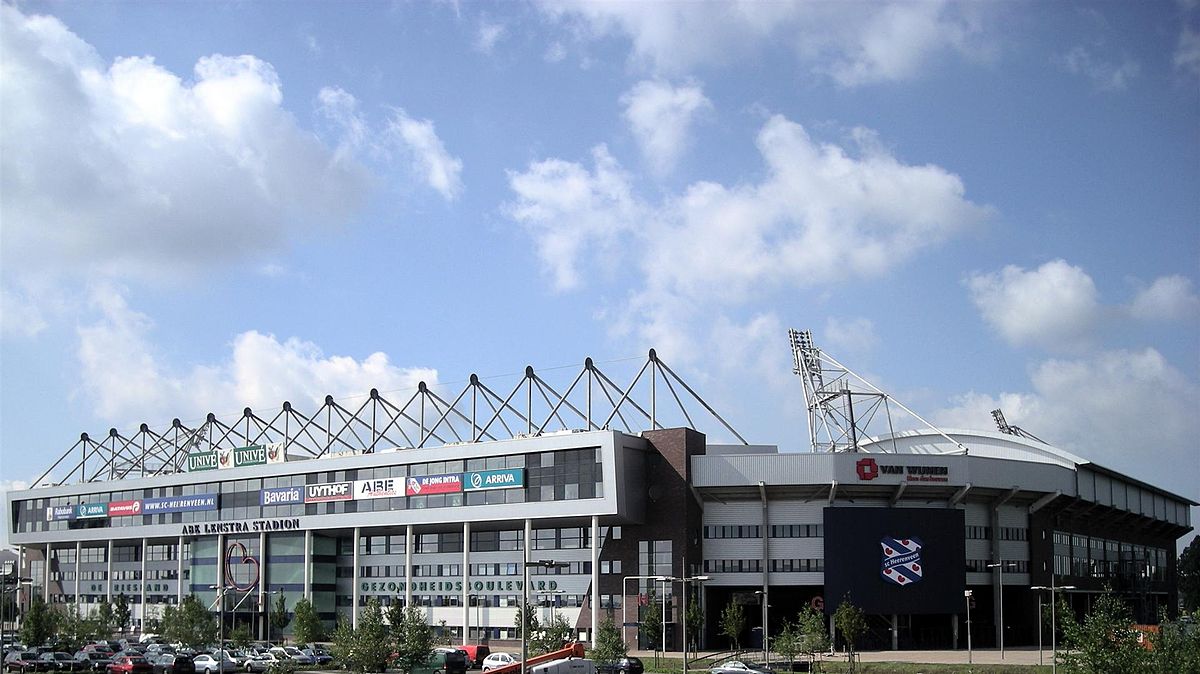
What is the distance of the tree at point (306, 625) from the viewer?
120 m

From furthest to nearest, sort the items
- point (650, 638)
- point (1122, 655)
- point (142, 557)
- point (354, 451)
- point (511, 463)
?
point (142, 557) → point (354, 451) → point (511, 463) → point (650, 638) → point (1122, 655)

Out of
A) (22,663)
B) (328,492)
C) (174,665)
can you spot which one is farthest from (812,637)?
(22,663)

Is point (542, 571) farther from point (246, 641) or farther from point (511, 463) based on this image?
point (246, 641)

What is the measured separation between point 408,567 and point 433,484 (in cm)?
996

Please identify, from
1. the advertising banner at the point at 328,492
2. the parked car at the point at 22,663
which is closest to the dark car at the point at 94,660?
the parked car at the point at 22,663

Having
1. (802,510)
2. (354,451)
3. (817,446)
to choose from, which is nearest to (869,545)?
(802,510)

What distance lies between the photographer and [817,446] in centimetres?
13525

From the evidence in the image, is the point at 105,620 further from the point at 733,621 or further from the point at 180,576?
the point at 733,621

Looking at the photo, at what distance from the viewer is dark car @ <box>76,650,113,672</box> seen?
9256 cm

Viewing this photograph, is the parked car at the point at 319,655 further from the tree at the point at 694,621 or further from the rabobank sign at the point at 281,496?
the rabobank sign at the point at 281,496

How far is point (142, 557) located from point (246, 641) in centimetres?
5073

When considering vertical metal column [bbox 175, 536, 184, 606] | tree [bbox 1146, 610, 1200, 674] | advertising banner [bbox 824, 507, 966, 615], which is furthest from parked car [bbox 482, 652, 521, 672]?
vertical metal column [bbox 175, 536, 184, 606]

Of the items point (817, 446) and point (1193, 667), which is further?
point (817, 446)

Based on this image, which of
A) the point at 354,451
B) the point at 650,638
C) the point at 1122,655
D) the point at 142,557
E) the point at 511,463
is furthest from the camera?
the point at 142,557
